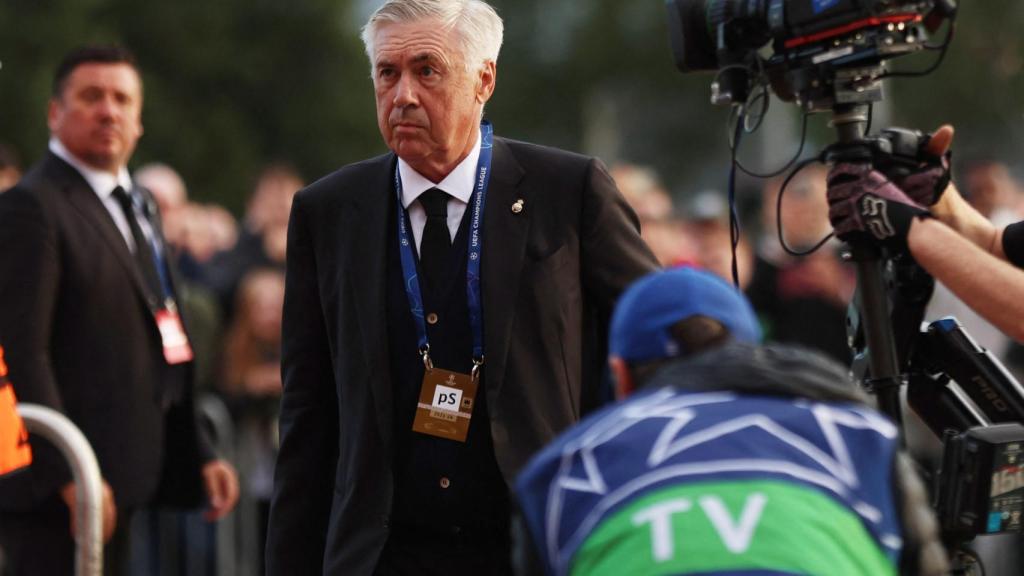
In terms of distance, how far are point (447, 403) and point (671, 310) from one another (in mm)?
1437

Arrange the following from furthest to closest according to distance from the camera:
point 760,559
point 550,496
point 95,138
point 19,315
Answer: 1. point 95,138
2. point 19,315
3. point 550,496
4. point 760,559

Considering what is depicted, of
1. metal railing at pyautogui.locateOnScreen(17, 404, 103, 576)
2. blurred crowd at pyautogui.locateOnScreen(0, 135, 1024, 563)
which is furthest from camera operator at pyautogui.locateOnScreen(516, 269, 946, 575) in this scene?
blurred crowd at pyautogui.locateOnScreen(0, 135, 1024, 563)

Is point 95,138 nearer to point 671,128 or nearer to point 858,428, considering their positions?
point 858,428

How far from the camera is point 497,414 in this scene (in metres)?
4.86

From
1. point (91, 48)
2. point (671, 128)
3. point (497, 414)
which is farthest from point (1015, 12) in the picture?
point (497, 414)

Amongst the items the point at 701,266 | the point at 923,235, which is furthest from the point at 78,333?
the point at 701,266

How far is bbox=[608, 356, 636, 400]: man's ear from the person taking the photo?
3656mm

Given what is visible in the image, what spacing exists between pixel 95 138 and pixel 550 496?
170 inches

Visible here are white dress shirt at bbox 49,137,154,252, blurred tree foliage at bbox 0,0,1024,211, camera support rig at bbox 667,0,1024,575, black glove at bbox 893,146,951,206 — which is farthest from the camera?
blurred tree foliage at bbox 0,0,1024,211

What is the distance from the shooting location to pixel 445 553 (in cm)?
493

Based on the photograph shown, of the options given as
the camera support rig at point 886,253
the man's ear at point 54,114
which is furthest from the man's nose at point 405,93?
the man's ear at point 54,114

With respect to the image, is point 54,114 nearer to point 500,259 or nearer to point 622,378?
point 500,259

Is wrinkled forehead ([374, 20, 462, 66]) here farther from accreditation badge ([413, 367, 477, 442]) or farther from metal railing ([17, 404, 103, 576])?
metal railing ([17, 404, 103, 576])

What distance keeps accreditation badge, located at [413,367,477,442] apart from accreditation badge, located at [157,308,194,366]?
2.58 metres
